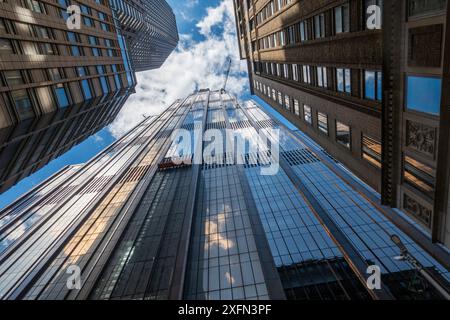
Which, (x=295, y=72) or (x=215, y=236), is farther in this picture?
(x=215, y=236)

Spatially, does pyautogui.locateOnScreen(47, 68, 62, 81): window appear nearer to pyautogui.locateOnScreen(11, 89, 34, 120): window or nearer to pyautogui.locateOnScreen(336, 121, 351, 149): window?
pyautogui.locateOnScreen(11, 89, 34, 120): window

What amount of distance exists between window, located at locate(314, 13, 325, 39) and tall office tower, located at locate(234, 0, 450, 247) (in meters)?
0.08

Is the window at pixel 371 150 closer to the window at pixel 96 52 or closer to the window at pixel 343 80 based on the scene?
the window at pixel 343 80

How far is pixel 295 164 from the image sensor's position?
58375 mm

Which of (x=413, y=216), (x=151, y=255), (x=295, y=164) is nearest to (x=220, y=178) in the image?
(x=295, y=164)

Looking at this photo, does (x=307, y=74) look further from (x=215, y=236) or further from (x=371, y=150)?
(x=215, y=236)

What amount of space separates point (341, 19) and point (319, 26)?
3772mm

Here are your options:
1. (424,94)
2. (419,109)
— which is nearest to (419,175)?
(419,109)

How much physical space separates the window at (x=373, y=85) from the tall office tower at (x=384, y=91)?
68 mm

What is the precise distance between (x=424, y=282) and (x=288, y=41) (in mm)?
31464

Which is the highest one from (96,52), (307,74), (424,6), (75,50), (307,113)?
(96,52)

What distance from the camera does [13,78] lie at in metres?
20.9
